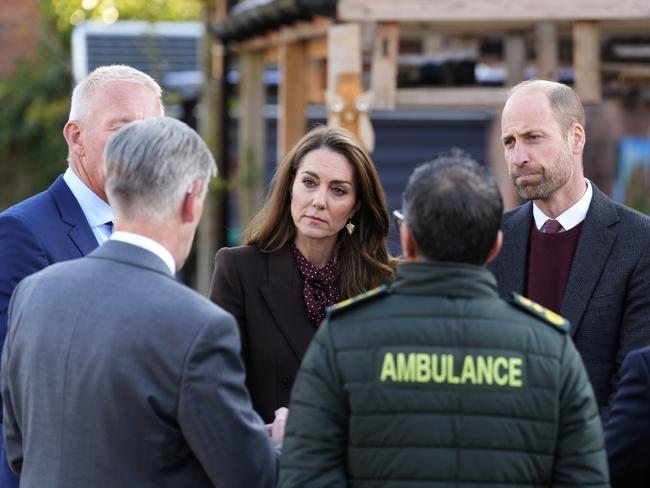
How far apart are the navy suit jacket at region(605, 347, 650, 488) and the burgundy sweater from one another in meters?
1.05

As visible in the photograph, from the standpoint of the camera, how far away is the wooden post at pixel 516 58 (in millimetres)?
→ 9047

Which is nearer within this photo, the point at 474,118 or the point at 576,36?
the point at 576,36

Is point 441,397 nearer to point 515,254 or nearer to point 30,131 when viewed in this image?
point 515,254

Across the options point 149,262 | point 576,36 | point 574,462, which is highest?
point 576,36

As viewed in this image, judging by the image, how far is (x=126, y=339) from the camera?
276 cm

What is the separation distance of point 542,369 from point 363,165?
166 centimetres

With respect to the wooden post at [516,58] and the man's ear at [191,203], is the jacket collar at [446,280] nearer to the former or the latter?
the man's ear at [191,203]

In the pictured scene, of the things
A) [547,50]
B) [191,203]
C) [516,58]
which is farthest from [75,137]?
[516,58]

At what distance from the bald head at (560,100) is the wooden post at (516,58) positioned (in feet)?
15.6

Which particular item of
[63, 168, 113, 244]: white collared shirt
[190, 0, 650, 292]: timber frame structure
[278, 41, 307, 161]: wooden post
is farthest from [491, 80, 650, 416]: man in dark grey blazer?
[278, 41, 307, 161]: wooden post

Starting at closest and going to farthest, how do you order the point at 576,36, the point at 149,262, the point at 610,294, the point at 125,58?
the point at 149,262, the point at 610,294, the point at 576,36, the point at 125,58

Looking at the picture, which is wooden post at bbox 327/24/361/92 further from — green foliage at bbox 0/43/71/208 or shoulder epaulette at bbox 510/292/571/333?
green foliage at bbox 0/43/71/208

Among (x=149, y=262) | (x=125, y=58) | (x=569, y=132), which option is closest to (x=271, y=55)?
(x=125, y=58)

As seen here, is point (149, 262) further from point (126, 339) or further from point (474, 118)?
point (474, 118)
